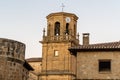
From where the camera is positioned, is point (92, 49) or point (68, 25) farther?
point (68, 25)

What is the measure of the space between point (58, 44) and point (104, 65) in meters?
27.9

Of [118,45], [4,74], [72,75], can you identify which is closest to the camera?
[4,74]

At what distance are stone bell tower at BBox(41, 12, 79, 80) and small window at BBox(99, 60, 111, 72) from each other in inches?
1023

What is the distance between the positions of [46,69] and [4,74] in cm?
3453

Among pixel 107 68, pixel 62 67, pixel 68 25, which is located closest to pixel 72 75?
pixel 62 67

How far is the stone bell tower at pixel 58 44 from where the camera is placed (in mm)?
53562

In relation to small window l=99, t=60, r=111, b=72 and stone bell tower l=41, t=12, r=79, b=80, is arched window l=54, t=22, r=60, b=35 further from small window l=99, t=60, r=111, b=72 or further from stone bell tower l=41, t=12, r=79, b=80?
small window l=99, t=60, r=111, b=72

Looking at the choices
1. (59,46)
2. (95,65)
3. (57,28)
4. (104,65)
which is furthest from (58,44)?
(95,65)

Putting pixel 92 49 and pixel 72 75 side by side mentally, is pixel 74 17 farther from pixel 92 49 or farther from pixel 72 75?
pixel 92 49

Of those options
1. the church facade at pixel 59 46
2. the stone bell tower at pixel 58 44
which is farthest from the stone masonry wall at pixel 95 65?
the stone bell tower at pixel 58 44

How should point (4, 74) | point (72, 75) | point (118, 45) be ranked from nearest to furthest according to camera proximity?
point (4, 74), point (118, 45), point (72, 75)

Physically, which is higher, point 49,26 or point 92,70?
point 49,26

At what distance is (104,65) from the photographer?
2712cm

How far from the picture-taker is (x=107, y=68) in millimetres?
26922
